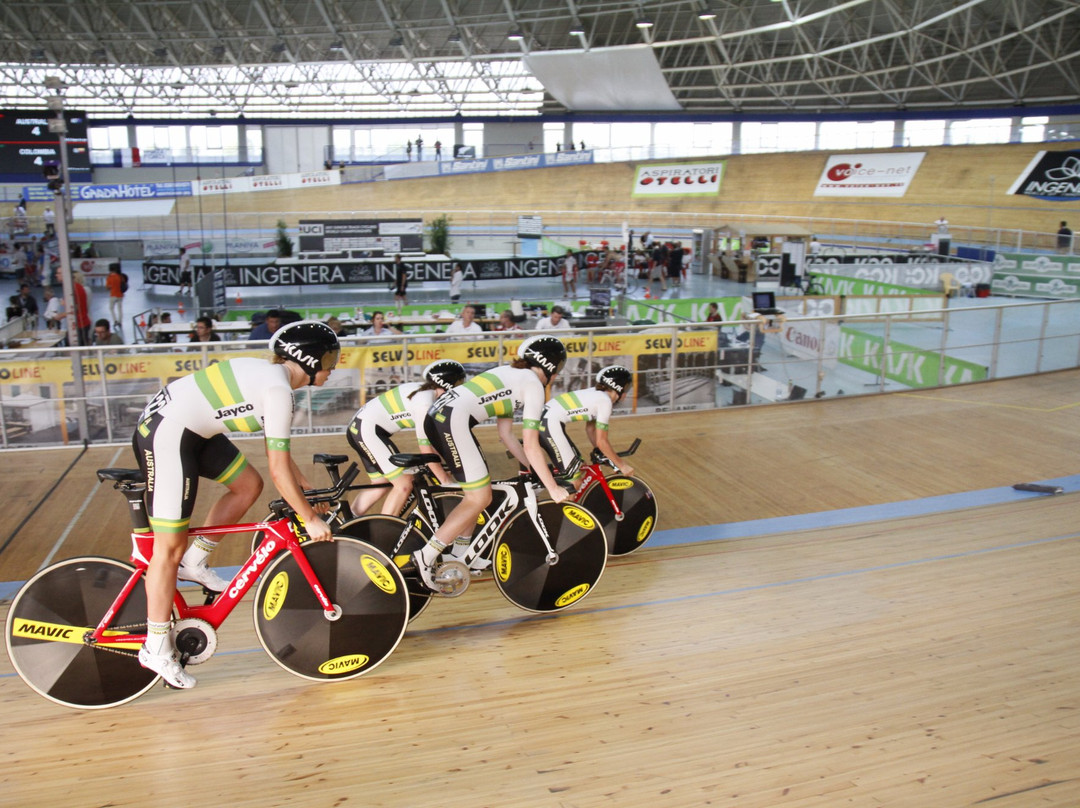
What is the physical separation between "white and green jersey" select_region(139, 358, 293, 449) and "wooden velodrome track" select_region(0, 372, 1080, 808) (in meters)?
1.07

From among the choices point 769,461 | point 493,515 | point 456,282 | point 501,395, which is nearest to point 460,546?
point 493,515

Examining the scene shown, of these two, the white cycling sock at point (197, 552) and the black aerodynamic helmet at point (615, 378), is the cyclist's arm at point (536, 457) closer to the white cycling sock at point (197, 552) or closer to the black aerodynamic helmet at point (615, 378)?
the black aerodynamic helmet at point (615, 378)

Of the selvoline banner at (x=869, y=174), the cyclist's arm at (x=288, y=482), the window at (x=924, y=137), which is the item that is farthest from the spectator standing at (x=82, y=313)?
the window at (x=924, y=137)

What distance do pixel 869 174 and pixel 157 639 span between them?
33.3 m

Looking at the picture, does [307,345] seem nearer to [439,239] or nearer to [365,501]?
[365,501]

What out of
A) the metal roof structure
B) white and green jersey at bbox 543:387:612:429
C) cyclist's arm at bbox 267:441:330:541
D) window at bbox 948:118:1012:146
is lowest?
white and green jersey at bbox 543:387:612:429

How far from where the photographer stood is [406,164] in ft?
122

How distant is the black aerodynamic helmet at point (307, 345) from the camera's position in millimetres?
3164

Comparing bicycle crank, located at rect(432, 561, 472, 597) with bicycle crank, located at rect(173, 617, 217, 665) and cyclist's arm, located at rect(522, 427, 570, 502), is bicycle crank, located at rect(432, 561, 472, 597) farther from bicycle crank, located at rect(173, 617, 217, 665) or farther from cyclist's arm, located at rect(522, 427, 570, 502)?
bicycle crank, located at rect(173, 617, 217, 665)

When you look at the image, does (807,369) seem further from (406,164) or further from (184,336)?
(406,164)

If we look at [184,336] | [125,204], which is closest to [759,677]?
[184,336]

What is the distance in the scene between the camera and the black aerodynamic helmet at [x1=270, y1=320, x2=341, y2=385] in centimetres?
316

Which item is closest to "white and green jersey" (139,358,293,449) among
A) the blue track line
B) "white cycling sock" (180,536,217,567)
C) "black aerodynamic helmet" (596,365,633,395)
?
"white cycling sock" (180,536,217,567)

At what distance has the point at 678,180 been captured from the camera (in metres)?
36.4
